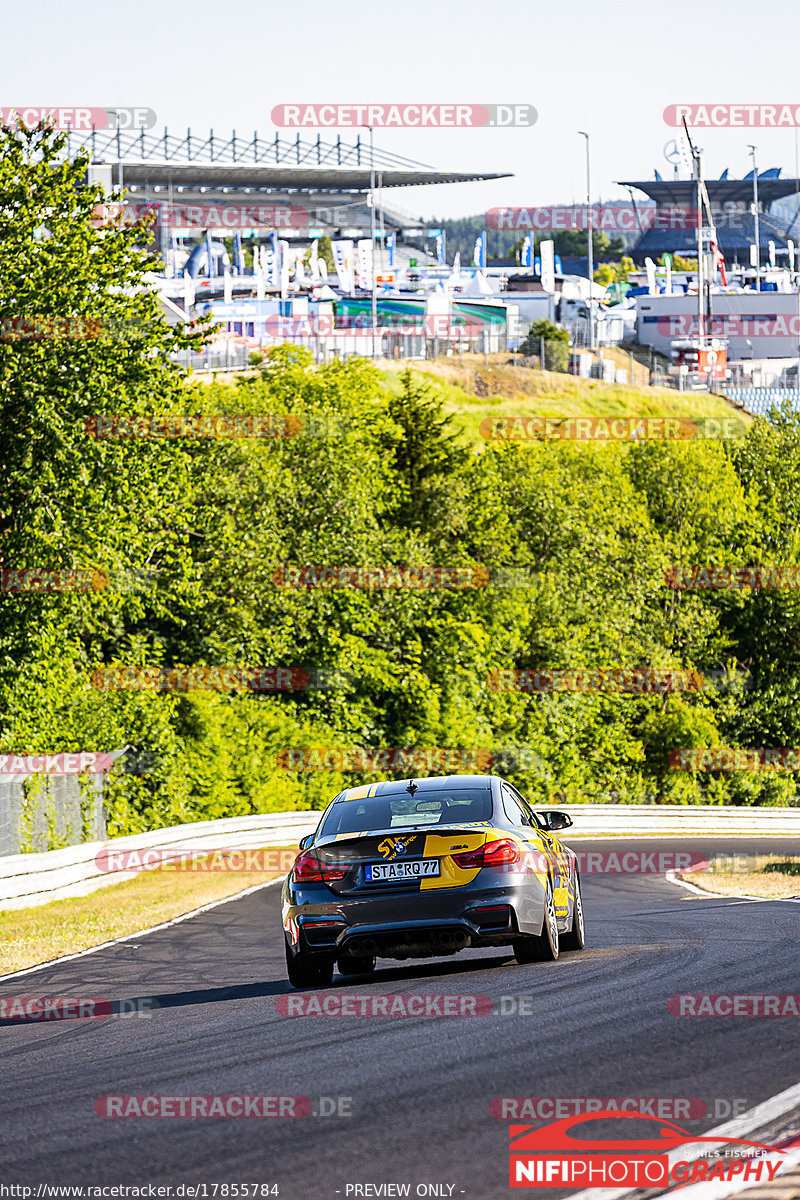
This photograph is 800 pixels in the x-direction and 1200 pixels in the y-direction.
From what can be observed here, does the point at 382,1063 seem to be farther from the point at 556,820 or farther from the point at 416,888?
the point at 556,820

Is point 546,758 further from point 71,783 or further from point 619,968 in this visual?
point 619,968

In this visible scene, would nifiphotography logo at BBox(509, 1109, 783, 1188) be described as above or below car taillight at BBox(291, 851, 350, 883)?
above

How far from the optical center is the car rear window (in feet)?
34.1

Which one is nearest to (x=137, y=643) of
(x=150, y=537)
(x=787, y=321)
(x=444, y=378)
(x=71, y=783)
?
(x=150, y=537)

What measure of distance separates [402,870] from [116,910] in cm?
1098

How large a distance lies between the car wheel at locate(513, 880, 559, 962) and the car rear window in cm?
76

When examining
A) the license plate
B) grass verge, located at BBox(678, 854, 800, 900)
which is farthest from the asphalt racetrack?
grass verge, located at BBox(678, 854, 800, 900)

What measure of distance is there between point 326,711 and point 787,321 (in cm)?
9786

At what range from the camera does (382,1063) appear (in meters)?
7.22

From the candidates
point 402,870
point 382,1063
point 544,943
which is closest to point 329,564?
point 544,943

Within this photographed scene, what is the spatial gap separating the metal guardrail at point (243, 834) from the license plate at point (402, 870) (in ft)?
37.1

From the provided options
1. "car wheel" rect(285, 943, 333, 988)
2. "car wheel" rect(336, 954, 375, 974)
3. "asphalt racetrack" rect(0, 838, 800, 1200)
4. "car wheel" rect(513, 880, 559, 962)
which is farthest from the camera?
"car wheel" rect(336, 954, 375, 974)

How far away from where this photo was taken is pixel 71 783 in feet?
87.2

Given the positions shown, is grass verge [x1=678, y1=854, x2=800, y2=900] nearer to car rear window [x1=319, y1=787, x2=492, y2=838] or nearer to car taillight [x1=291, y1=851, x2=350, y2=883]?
car rear window [x1=319, y1=787, x2=492, y2=838]
